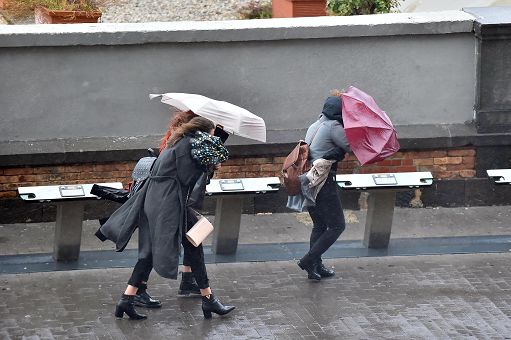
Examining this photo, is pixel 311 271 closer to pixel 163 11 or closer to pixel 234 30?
pixel 234 30

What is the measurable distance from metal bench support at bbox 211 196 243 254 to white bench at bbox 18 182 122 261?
0.94 m

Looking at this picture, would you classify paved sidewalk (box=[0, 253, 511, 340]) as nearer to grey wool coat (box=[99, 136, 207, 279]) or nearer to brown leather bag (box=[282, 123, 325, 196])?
grey wool coat (box=[99, 136, 207, 279])

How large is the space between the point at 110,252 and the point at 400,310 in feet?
9.45

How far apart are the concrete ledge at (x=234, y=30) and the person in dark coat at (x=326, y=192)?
175cm

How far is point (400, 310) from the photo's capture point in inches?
410

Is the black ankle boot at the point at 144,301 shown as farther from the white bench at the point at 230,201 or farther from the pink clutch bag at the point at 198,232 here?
the white bench at the point at 230,201

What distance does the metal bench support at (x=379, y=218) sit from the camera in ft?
39.0

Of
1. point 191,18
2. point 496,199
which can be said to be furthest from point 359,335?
point 191,18

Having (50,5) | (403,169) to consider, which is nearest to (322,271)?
(403,169)

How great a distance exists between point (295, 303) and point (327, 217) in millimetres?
866

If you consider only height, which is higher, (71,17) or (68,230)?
(71,17)

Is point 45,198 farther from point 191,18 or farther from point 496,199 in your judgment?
point 191,18

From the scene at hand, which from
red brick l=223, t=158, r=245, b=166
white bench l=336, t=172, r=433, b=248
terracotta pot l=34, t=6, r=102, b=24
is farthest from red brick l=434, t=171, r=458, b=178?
terracotta pot l=34, t=6, r=102, b=24

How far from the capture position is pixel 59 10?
15.6m
